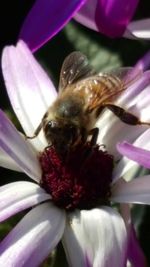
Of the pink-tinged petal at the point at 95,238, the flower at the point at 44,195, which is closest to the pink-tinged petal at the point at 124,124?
the flower at the point at 44,195

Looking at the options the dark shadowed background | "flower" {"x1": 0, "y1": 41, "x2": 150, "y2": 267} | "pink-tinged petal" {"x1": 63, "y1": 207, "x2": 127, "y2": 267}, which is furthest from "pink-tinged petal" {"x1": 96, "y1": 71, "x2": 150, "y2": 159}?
the dark shadowed background

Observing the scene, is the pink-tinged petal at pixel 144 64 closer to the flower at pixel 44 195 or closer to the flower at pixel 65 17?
the flower at pixel 44 195

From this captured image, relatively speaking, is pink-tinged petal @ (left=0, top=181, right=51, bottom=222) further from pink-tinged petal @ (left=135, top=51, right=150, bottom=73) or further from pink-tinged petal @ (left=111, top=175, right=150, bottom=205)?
pink-tinged petal @ (left=135, top=51, right=150, bottom=73)

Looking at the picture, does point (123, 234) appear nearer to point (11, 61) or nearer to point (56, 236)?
point (56, 236)

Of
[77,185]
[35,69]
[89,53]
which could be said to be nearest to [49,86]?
[35,69]

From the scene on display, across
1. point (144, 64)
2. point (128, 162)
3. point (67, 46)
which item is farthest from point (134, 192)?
point (67, 46)

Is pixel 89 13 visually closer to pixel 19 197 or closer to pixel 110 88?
pixel 110 88

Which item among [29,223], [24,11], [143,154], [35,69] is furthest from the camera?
[24,11]
